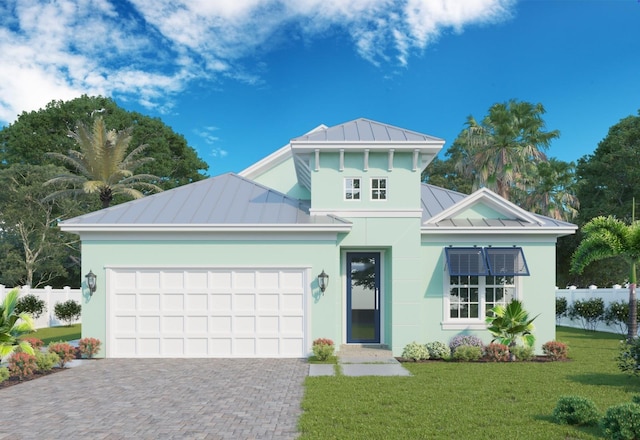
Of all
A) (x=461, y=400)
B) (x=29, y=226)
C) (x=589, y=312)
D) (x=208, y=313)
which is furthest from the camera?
(x=29, y=226)

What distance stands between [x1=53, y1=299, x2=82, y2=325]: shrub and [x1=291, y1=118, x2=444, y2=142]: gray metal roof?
1847 centimetres

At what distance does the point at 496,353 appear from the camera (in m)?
13.0

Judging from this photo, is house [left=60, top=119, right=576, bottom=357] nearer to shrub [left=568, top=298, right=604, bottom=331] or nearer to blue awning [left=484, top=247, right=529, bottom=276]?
blue awning [left=484, top=247, right=529, bottom=276]

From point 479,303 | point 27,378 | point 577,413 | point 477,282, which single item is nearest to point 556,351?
point 479,303

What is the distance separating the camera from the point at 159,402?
8.70 m

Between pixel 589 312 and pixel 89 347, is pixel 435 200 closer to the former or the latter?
pixel 89 347

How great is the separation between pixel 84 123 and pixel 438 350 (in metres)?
36.0

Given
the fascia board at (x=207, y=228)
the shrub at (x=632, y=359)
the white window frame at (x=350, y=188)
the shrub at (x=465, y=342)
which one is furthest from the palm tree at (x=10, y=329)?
the shrub at (x=632, y=359)

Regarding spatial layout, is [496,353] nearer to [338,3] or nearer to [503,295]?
[503,295]

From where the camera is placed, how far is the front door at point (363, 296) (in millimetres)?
14883

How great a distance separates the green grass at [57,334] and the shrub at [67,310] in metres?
0.52

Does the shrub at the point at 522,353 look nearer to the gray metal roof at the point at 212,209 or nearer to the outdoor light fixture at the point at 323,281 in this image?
the outdoor light fixture at the point at 323,281

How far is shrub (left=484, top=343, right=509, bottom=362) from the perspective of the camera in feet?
42.7

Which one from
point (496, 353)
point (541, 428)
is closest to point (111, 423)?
point (541, 428)
